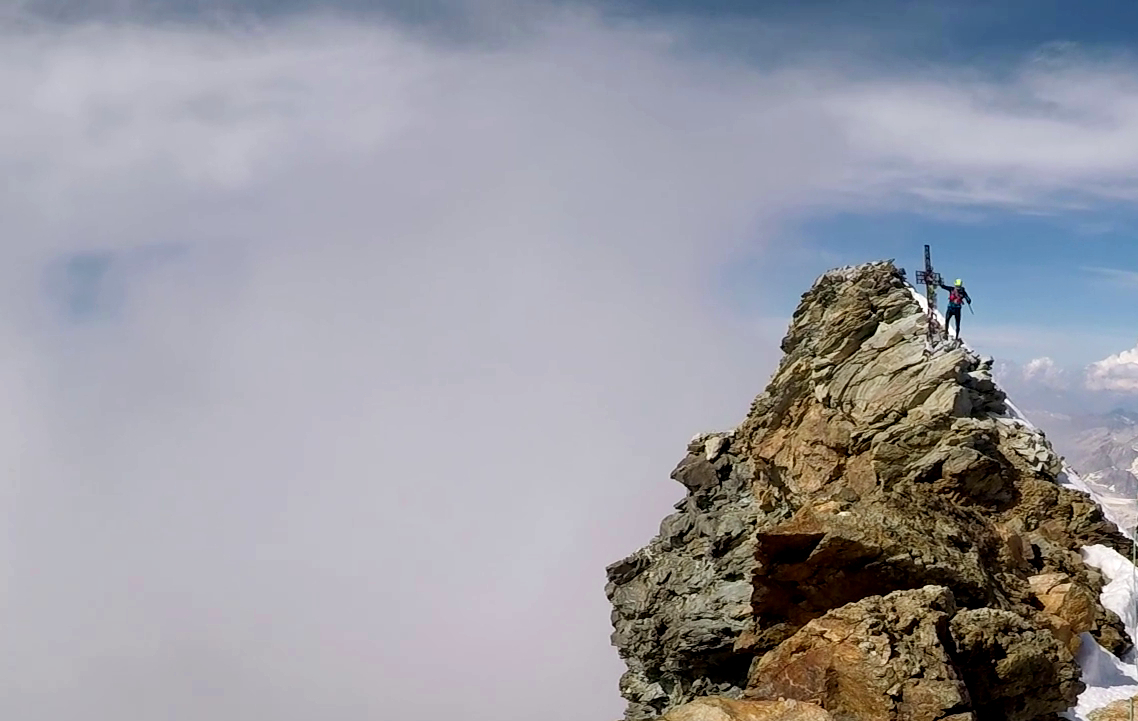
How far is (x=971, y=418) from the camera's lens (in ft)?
118

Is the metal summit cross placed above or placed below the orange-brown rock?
above

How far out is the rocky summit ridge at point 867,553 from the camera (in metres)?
19.2

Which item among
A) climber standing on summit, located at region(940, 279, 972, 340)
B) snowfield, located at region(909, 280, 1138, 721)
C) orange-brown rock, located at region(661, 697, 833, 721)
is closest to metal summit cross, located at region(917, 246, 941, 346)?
climber standing on summit, located at region(940, 279, 972, 340)

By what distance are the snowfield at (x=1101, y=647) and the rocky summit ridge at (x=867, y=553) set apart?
523 mm

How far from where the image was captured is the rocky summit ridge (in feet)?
63.2

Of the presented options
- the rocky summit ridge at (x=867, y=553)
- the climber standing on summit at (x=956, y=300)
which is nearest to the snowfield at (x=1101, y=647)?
the rocky summit ridge at (x=867, y=553)

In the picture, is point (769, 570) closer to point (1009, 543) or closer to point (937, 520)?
point (937, 520)

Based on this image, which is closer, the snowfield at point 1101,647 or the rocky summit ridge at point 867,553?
the rocky summit ridge at point 867,553

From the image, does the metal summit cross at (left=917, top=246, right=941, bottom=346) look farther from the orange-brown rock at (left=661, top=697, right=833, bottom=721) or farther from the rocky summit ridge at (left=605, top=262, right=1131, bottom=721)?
the orange-brown rock at (left=661, top=697, right=833, bottom=721)

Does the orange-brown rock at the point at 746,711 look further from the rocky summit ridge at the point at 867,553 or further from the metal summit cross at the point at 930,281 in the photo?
the metal summit cross at the point at 930,281

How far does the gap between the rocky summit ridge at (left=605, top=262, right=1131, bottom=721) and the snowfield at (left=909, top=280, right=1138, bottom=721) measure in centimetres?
52

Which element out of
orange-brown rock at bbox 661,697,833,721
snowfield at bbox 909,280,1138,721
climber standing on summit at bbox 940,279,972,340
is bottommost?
orange-brown rock at bbox 661,697,833,721

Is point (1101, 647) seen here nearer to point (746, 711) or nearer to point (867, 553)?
point (867, 553)

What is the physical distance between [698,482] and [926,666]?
83.7ft
